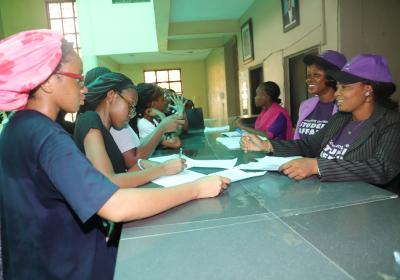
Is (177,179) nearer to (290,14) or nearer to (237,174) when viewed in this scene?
(237,174)

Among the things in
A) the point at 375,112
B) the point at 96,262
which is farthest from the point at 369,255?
the point at 375,112

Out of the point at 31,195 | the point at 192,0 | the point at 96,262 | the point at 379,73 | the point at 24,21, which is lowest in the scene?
the point at 96,262

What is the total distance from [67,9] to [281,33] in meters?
8.93

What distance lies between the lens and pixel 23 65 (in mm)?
785

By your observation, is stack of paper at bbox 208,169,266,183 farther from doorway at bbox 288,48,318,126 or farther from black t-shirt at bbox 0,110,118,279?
doorway at bbox 288,48,318,126

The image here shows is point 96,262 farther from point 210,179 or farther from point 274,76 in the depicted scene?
point 274,76

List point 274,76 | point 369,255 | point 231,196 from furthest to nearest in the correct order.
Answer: point 274,76
point 231,196
point 369,255

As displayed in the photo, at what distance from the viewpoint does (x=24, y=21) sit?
957cm

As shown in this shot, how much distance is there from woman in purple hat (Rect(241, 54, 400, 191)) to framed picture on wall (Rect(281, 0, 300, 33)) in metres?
2.29

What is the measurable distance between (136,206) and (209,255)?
24 cm

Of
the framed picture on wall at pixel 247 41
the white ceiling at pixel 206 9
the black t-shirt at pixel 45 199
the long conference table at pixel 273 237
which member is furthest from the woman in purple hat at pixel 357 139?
the framed picture on wall at pixel 247 41

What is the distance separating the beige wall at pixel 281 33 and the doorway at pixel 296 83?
11cm

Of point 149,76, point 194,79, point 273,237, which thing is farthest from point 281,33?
point 149,76

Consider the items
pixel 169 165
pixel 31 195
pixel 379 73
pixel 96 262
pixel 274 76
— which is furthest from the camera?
pixel 274 76
